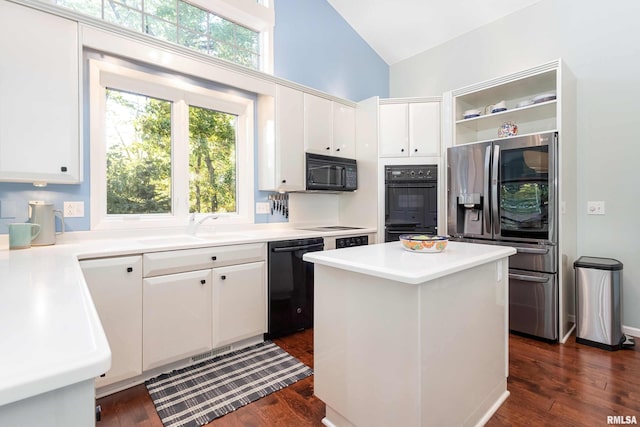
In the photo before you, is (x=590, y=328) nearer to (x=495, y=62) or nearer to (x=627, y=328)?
(x=627, y=328)

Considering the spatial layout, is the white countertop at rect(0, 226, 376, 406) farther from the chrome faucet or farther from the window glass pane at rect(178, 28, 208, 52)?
the window glass pane at rect(178, 28, 208, 52)

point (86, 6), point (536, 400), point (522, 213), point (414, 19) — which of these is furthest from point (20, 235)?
point (414, 19)

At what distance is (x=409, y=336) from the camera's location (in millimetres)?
1315

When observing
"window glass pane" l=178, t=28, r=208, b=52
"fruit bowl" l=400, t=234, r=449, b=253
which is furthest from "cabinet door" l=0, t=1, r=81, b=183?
"fruit bowl" l=400, t=234, r=449, b=253

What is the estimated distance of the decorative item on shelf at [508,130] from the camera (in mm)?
3150

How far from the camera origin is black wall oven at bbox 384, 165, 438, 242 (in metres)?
3.60

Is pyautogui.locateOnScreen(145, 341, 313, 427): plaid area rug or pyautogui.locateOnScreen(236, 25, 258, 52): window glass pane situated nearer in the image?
pyautogui.locateOnScreen(145, 341, 313, 427): plaid area rug

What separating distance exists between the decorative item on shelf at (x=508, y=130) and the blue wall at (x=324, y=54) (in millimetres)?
A: 1853

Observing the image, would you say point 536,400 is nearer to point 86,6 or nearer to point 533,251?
point 533,251

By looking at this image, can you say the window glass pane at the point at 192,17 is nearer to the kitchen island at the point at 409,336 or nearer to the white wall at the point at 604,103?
the kitchen island at the point at 409,336

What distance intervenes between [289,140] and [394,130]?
4.16 feet

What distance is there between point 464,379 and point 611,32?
10.9ft

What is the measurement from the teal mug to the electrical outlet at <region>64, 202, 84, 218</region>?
307mm

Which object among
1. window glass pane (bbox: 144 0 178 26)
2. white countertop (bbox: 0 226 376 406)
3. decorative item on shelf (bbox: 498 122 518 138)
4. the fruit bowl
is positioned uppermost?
window glass pane (bbox: 144 0 178 26)
